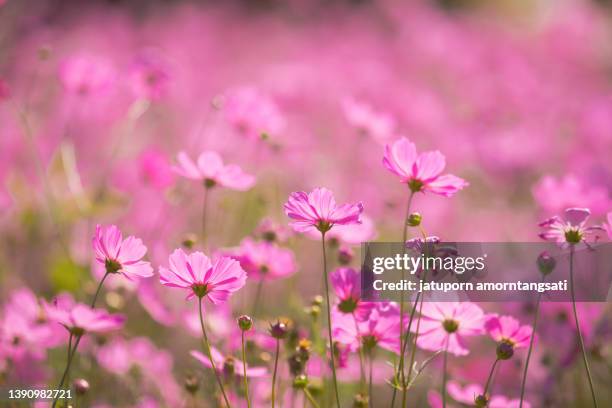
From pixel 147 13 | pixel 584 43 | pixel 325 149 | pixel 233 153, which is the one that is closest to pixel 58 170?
pixel 233 153

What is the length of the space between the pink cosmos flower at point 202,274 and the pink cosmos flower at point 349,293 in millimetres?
118

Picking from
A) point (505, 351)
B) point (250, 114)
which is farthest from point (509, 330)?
point (250, 114)

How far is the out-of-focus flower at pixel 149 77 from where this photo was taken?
128 cm

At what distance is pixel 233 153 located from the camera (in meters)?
1.94

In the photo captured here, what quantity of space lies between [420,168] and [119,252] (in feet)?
1.02

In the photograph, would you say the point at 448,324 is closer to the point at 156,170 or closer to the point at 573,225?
the point at 573,225

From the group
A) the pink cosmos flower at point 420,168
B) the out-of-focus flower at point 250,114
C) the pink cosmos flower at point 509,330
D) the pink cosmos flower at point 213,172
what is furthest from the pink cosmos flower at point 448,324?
the out-of-focus flower at point 250,114

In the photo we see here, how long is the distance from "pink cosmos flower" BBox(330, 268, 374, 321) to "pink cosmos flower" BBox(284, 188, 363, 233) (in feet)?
0.24

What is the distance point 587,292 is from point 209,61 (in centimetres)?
195

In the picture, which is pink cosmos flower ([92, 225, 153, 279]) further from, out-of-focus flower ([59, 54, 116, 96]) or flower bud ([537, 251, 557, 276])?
out-of-focus flower ([59, 54, 116, 96])

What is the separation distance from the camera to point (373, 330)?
0.76 m

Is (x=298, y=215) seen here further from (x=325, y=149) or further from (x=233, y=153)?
(x=325, y=149)

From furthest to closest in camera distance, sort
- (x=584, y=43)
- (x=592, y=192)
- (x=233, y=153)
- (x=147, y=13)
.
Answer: (x=147, y=13) < (x=584, y=43) < (x=233, y=153) < (x=592, y=192)

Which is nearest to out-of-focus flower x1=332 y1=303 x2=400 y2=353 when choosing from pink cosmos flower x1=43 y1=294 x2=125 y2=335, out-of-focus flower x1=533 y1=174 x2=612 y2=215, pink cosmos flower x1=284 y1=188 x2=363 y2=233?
pink cosmos flower x1=284 y1=188 x2=363 y2=233
